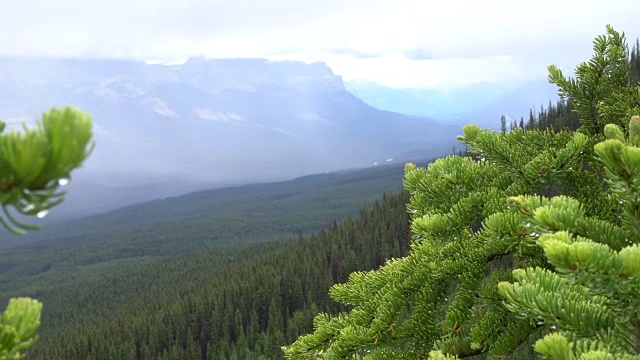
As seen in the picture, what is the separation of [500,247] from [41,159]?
433 centimetres

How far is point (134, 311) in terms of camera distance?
369ft

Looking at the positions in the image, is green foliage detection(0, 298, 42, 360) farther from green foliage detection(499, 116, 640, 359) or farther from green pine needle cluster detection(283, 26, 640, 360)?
green pine needle cluster detection(283, 26, 640, 360)

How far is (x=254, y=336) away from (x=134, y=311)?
36.0m

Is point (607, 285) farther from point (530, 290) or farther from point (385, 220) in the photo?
point (385, 220)

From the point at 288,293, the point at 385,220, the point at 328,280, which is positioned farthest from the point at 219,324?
the point at 385,220

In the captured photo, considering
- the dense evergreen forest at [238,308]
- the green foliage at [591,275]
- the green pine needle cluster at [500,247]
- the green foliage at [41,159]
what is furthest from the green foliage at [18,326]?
the dense evergreen forest at [238,308]

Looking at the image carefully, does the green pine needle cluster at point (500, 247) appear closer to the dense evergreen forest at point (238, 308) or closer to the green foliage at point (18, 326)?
the green foliage at point (18, 326)

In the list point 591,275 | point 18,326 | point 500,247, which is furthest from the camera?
point 500,247

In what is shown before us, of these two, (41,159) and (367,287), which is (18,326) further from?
(367,287)

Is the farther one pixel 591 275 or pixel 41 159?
pixel 591 275

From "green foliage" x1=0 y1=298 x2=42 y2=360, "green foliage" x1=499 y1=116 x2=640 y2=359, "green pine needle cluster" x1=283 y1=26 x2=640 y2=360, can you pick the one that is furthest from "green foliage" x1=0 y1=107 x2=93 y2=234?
"green pine needle cluster" x1=283 y1=26 x2=640 y2=360

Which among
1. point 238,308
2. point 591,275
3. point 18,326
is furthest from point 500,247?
point 238,308

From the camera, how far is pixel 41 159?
156 centimetres

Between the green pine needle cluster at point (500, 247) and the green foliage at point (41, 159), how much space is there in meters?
2.43
